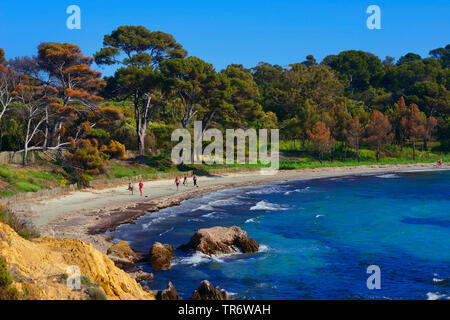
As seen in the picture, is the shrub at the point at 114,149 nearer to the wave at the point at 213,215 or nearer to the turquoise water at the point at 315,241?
the turquoise water at the point at 315,241

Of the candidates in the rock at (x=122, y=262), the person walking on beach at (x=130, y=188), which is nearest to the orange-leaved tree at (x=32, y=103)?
the person walking on beach at (x=130, y=188)

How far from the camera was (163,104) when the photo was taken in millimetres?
57906

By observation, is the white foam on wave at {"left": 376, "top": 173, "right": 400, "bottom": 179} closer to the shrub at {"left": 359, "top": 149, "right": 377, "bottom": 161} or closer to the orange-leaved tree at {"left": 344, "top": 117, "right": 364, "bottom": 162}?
the orange-leaved tree at {"left": 344, "top": 117, "right": 364, "bottom": 162}

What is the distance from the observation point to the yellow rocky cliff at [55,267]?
10.5 meters

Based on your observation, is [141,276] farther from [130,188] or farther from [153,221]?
[130,188]

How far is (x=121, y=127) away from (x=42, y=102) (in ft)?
47.2

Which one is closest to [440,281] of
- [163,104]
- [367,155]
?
[163,104]

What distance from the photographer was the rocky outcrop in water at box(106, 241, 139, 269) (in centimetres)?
1847

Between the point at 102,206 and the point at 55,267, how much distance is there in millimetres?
20214

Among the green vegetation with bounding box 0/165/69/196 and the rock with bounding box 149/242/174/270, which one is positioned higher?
the green vegetation with bounding box 0/165/69/196

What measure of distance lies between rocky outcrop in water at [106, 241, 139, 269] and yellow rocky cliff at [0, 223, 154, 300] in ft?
15.8

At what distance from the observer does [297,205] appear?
37.6 m

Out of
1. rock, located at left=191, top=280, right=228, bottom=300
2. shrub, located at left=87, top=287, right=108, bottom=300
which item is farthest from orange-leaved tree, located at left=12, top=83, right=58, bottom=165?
shrub, located at left=87, top=287, right=108, bottom=300

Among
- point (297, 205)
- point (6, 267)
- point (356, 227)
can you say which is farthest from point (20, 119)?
point (6, 267)
